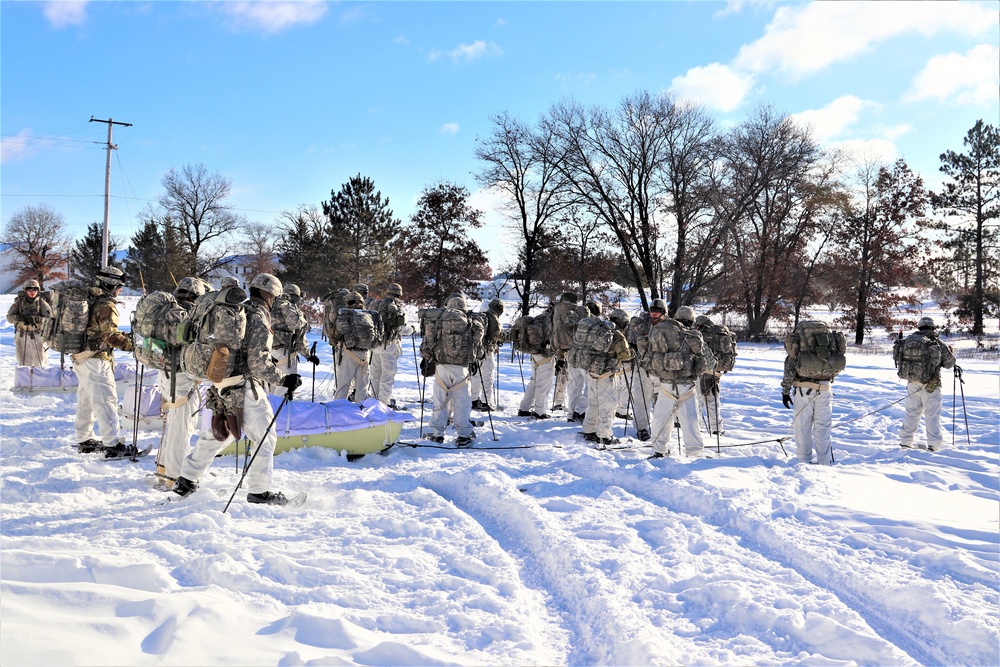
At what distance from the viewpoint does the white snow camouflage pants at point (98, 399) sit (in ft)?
23.2

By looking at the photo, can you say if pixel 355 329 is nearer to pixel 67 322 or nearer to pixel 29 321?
pixel 67 322

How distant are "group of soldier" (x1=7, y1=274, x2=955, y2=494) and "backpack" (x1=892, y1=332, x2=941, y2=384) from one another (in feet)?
0.07

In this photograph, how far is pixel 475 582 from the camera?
4.26 meters

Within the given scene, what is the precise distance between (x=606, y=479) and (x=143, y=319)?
4.92 metres

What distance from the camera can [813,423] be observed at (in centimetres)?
878

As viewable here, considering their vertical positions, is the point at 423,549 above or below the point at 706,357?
below

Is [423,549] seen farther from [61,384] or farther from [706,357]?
[61,384]

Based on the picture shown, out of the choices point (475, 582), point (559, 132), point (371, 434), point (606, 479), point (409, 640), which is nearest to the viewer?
point (409, 640)

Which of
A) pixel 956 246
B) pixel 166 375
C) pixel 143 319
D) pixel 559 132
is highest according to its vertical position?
pixel 559 132

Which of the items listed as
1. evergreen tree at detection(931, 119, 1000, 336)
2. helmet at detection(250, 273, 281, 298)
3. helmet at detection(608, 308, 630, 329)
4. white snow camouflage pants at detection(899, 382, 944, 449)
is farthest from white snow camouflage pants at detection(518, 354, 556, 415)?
evergreen tree at detection(931, 119, 1000, 336)

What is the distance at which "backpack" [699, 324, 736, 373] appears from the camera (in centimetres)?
1068

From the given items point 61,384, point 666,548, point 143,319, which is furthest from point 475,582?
point 61,384

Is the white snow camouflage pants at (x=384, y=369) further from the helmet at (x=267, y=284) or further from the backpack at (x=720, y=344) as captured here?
the helmet at (x=267, y=284)

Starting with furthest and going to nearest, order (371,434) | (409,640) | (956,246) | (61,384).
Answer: (956,246)
(61,384)
(371,434)
(409,640)
